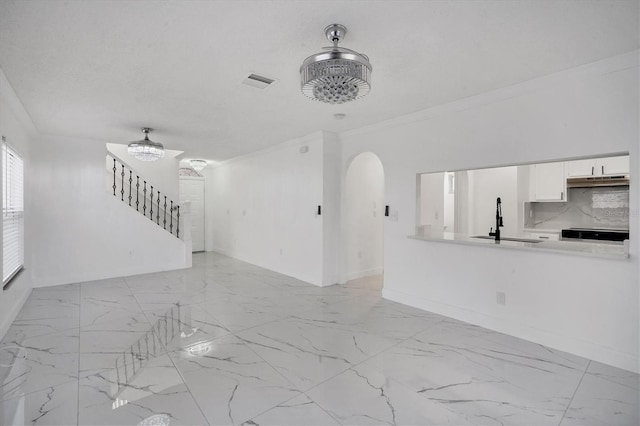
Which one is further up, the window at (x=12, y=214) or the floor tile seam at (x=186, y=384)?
the window at (x=12, y=214)

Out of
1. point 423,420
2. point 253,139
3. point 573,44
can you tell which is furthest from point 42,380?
point 573,44

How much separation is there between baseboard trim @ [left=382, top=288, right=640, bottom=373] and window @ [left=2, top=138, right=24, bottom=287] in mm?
4942

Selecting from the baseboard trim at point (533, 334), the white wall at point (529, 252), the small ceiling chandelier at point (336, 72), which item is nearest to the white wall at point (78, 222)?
the white wall at point (529, 252)

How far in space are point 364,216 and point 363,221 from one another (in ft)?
0.32

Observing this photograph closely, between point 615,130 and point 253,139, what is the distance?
4.82 meters

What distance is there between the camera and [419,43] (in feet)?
7.75

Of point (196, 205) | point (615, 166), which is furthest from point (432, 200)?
point (196, 205)

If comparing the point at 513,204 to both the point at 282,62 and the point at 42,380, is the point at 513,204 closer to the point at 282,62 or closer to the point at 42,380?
the point at 282,62

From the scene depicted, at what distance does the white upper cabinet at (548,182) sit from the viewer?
509 cm

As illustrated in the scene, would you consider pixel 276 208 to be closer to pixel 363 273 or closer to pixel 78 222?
pixel 363 273

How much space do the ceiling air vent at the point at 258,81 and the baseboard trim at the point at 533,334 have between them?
3.15 meters

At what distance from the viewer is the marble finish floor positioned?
6.73 ft

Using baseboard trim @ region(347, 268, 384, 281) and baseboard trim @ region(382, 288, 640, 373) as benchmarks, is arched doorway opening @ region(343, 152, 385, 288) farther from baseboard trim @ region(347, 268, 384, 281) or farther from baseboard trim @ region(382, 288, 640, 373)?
baseboard trim @ region(382, 288, 640, 373)

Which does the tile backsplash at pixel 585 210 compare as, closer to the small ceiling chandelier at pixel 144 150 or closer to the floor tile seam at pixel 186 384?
the floor tile seam at pixel 186 384
